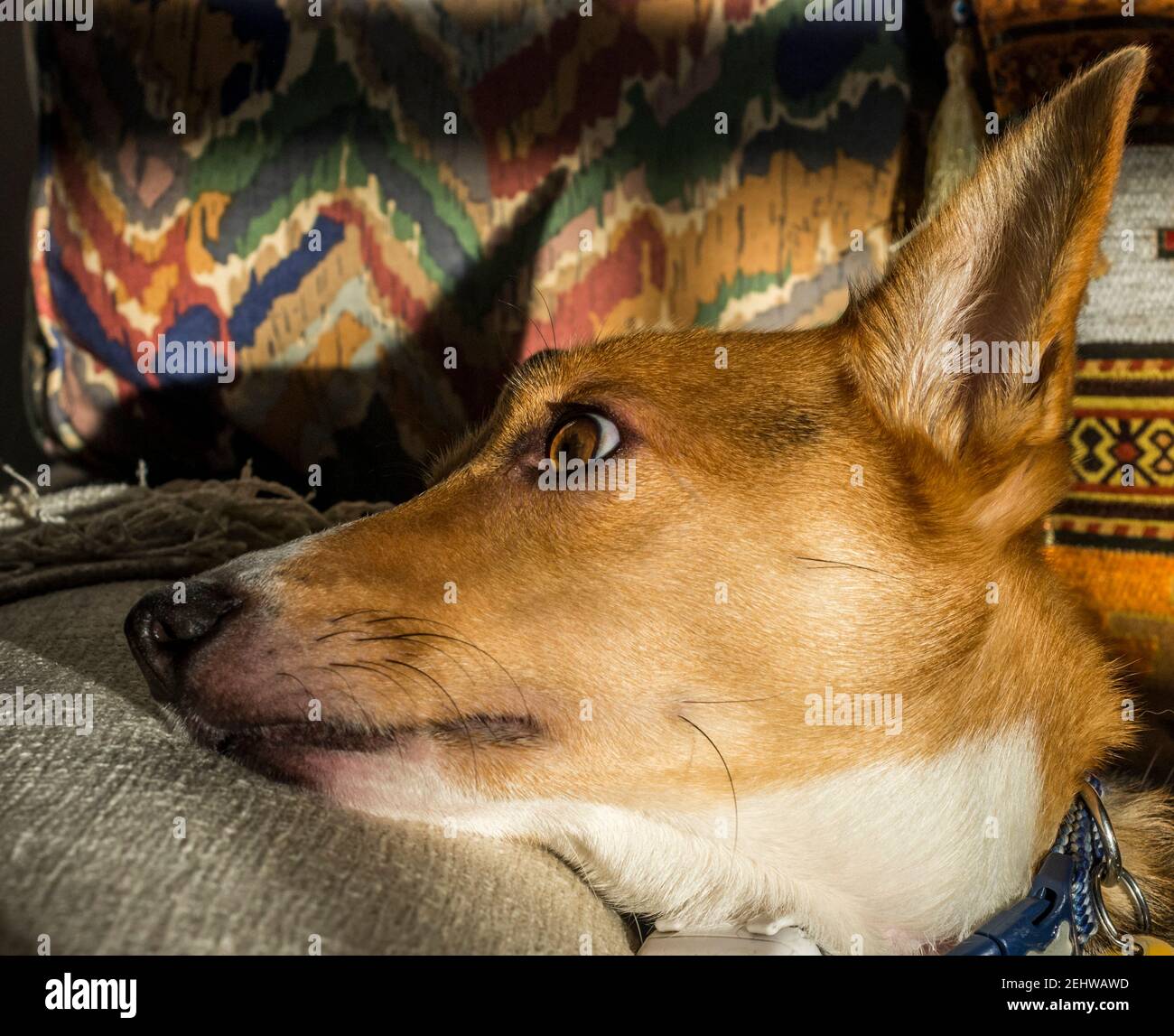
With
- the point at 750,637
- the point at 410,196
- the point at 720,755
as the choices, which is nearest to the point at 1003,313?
the point at 750,637

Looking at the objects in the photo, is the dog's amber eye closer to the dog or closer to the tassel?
the dog

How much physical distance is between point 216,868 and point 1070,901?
3.64ft

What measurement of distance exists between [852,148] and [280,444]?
1.74 metres

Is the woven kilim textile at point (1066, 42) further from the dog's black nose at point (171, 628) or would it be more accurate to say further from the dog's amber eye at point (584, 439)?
the dog's black nose at point (171, 628)

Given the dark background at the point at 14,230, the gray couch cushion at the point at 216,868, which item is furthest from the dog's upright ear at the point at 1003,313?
the dark background at the point at 14,230

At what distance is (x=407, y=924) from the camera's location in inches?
40.8

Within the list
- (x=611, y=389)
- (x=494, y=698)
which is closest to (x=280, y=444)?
(x=611, y=389)

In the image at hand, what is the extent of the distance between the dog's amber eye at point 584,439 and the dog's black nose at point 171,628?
0.52 m

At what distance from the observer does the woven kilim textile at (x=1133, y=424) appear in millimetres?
2092

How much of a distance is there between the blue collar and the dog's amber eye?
83cm

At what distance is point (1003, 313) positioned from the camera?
1.47m

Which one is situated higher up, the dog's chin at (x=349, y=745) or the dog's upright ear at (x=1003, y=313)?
the dog's upright ear at (x=1003, y=313)

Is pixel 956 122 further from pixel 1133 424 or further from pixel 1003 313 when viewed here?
pixel 1003 313
